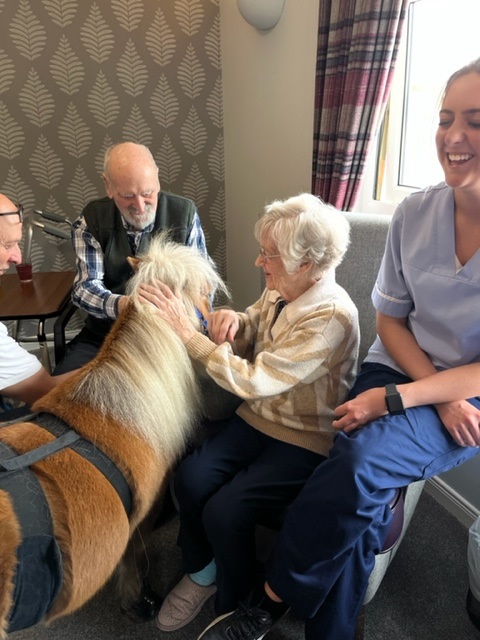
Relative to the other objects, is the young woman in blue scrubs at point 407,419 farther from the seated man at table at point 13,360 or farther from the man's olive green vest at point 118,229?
the man's olive green vest at point 118,229

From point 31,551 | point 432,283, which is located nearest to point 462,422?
point 432,283

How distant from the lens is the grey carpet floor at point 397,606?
4.20 ft

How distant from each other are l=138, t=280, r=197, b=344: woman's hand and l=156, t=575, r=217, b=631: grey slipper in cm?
77

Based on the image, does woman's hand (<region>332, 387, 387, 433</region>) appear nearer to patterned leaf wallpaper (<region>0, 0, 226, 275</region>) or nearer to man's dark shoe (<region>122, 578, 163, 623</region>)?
man's dark shoe (<region>122, 578, 163, 623</region>)

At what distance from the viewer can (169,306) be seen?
1.10 meters

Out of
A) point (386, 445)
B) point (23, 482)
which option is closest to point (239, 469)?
point (386, 445)

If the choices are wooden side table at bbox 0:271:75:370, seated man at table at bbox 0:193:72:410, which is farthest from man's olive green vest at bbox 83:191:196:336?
seated man at table at bbox 0:193:72:410

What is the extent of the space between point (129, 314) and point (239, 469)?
55cm


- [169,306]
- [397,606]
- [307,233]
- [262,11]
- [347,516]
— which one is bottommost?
[397,606]

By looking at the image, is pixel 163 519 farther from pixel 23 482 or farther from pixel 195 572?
pixel 23 482

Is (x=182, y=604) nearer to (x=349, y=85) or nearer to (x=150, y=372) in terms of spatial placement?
(x=150, y=372)

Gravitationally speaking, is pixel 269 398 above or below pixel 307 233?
below

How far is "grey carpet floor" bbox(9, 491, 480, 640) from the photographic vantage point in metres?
1.28

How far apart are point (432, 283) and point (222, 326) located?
1.84ft
